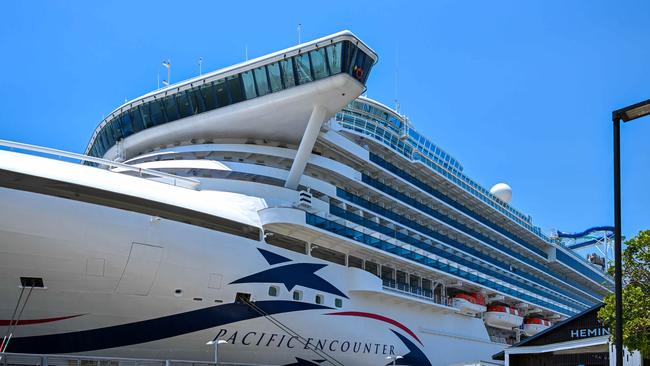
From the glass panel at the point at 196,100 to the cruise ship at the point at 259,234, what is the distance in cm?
9

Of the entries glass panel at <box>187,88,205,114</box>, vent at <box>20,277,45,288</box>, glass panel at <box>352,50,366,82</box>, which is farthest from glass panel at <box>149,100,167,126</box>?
vent at <box>20,277,45,288</box>

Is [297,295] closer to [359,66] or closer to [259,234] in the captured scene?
[259,234]

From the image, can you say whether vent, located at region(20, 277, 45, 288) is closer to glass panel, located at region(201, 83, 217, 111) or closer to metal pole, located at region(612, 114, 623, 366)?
glass panel, located at region(201, 83, 217, 111)

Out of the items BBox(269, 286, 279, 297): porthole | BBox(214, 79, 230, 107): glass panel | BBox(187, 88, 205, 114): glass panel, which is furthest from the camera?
BBox(187, 88, 205, 114): glass panel

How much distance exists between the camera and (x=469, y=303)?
106 feet

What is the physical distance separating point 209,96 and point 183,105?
1219 millimetres

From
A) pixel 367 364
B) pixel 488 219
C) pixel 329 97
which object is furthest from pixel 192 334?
pixel 488 219

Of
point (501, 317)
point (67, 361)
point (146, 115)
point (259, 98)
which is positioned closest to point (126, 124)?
point (146, 115)

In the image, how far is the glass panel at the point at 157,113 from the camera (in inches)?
1025

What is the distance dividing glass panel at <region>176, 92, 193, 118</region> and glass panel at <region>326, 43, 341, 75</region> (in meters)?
6.02

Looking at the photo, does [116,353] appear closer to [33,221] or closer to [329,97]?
[33,221]

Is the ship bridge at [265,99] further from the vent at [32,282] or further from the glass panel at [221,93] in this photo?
the vent at [32,282]

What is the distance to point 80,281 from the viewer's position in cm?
1641

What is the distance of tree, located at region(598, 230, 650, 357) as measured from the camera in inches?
486
